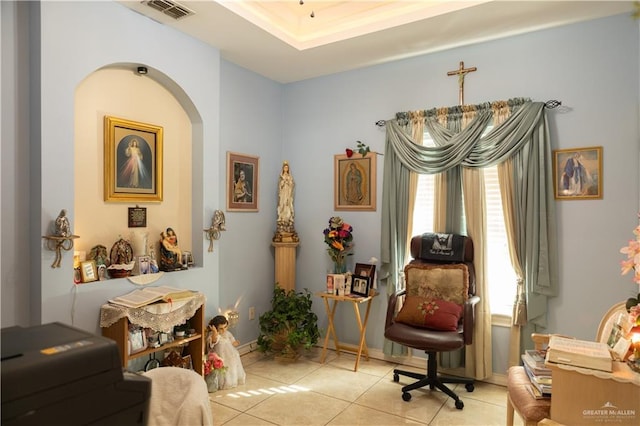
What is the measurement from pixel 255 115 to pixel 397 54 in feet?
5.12

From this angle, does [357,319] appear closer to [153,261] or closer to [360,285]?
[360,285]

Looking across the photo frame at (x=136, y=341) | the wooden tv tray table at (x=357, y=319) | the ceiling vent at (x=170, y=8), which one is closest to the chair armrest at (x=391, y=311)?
the wooden tv tray table at (x=357, y=319)

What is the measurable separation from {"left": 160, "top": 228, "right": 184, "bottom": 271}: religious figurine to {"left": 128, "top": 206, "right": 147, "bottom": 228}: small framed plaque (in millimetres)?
179

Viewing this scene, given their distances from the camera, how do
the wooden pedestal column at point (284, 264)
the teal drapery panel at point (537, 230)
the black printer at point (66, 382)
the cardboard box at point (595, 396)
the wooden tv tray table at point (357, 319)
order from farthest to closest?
the wooden pedestal column at point (284, 264)
the wooden tv tray table at point (357, 319)
the teal drapery panel at point (537, 230)
the cardboard box at point (595, 396)
the black printer at point (66, 382)

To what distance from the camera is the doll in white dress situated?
132 inches

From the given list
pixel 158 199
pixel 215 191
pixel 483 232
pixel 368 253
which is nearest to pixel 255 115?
pixel 215 191

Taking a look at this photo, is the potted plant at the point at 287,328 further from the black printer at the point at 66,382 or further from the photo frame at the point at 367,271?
the black printer at the point at 66,382

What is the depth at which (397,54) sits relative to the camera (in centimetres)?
383

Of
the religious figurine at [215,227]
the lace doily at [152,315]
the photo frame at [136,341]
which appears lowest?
the photo frame at [136,341]

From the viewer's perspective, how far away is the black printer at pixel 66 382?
884mm

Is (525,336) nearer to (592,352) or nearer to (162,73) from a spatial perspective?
(592,352)

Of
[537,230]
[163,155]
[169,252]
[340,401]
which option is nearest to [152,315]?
[169,252]

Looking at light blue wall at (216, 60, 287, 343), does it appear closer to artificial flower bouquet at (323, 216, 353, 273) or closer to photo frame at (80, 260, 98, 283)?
artificial flower bouquet at (323, 216, 353, 273)

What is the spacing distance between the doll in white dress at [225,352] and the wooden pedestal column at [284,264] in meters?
0.98
